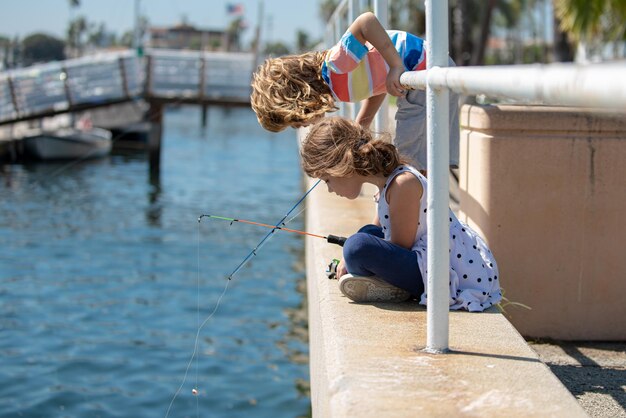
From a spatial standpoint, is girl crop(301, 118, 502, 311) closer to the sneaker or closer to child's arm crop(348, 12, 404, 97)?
the sneaker

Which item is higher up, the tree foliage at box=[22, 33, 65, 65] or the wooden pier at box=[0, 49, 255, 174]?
the tree foliage at box=[22, 33, 65, 65]

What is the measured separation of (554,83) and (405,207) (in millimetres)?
1849

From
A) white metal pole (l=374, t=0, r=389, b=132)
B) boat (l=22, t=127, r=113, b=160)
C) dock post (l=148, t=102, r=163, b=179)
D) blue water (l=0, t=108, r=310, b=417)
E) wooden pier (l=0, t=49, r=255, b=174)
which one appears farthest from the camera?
boat (l=22, t=127, r=113, b=160)

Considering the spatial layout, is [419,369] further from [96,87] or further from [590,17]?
[96,87]

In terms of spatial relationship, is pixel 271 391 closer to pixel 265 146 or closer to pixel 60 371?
pixel 60 371

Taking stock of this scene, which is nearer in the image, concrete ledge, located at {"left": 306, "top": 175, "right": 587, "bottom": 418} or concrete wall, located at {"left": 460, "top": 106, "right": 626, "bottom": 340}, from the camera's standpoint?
concrete ledge, located at {"left": 306, "top": 175, "right": 587, "bottom": 418}

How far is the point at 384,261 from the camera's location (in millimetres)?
3439

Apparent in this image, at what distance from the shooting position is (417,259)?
3471 mm

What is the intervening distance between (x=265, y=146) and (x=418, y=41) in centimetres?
3438

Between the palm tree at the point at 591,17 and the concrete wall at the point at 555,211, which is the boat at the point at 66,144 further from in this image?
the concrete wall at the point at 555,211

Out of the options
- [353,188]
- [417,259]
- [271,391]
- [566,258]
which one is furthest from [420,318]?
[271,391]

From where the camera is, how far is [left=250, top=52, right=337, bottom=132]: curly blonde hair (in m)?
3.90

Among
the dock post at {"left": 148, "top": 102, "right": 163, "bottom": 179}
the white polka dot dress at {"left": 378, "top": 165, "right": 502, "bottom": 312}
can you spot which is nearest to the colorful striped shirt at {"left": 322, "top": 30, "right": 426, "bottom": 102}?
the white polka dot dress at {"left": 378, "top": 165, "right": 502, "bottom": 312}

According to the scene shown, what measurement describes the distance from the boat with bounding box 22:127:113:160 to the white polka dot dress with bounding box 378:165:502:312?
25.0 m
